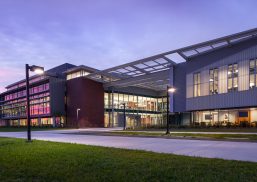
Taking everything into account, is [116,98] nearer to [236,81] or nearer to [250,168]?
[236,81]

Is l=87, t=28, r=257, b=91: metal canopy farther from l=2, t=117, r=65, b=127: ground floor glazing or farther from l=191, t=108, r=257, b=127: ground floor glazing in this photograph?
l=2, t=117, r=65, b=127: ground floor glazing

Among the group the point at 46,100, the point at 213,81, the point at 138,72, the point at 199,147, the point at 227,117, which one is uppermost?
the point at 138,72

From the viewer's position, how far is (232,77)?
32281mm

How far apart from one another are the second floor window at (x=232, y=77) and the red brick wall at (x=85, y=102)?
31.2 m

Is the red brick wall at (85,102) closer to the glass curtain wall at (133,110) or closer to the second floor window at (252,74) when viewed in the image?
the glass curtain wall at (133,110)

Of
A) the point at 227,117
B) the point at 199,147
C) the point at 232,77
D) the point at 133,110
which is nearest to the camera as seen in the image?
the point at 199,147

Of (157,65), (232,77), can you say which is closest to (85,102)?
(157,65)

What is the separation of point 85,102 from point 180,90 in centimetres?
2310

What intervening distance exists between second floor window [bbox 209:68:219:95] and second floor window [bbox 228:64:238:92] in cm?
187

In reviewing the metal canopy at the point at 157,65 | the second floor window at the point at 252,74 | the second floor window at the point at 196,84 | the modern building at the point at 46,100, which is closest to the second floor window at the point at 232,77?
the second floor window at the point at 252,74

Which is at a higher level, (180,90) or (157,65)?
(157,65)

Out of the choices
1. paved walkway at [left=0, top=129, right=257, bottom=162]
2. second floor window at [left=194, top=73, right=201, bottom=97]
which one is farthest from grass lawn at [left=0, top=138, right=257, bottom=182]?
second floor window at [left=194, top=73, right=201, bottom=97]

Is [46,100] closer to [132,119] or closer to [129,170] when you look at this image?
[132,119]

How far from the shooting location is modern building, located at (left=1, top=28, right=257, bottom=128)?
31.3 m
